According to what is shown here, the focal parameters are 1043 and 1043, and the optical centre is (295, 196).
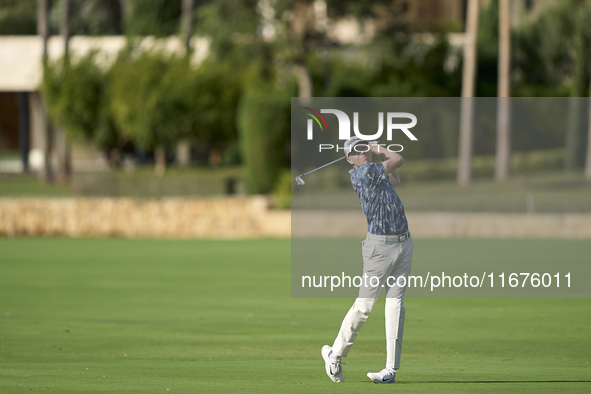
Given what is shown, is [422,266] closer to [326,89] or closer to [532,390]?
[532,390]

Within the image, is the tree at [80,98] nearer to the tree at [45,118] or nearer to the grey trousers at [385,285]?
the tree at [45,118]

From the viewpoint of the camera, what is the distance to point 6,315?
1308 centimetres

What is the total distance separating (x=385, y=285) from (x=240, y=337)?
11.8ft

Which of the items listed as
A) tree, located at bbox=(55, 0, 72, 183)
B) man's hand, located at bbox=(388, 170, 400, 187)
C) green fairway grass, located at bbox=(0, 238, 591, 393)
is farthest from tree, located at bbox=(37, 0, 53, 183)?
man's hand, located at bbox=(388, 170, 400, 187)

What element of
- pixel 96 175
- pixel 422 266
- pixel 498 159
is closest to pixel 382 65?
pixel 96 175

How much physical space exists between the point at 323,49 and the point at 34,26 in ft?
96.8

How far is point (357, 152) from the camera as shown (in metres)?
8.05

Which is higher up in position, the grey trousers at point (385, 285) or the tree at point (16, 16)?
the tree at point (16, 16)

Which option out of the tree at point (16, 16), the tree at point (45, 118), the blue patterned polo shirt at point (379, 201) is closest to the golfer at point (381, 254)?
the blue patterned polo shirt at point (379, 201)

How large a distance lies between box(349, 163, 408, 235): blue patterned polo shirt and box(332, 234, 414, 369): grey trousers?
0.25ft

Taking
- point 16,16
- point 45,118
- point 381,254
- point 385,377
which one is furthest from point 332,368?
point 16,16

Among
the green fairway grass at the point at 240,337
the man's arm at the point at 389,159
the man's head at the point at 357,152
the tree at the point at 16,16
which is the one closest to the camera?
the man's arm at the point at 389,159

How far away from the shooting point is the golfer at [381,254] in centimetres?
777

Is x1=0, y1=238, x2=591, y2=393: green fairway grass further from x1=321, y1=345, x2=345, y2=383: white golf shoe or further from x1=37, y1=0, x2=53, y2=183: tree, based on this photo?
x1=37, y1=0, x2=53, y2=183: tree
